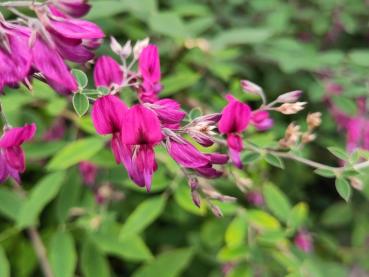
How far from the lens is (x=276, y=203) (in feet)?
5.69

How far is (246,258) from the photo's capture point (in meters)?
1.66

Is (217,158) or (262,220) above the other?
(217,158)

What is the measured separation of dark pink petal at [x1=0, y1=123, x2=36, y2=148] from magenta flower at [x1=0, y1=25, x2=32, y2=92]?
0.13m

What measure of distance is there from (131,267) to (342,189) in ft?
4.08

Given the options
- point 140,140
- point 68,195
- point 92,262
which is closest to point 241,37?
point 68,195

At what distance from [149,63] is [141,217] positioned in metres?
0.70

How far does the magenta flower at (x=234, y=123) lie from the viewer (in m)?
1.05

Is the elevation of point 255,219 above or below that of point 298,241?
above

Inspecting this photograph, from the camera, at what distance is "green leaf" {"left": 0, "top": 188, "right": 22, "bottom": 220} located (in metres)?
1.73

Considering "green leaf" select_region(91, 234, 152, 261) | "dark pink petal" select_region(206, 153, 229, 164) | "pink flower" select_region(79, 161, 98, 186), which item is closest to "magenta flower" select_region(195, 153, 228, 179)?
"dark pink petal" select_region(206, 153, 229, 164)

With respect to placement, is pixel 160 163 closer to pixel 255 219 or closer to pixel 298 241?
pixel 255 219

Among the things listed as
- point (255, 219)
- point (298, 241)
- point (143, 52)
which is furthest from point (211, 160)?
point (298, 241)

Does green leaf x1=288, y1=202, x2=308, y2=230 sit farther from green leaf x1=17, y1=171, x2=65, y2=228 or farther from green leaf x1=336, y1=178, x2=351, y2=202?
green leaf x1=17, y1=171, x2=65, y2=228

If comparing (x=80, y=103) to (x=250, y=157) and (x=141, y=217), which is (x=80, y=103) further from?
(x=141, y=217)
